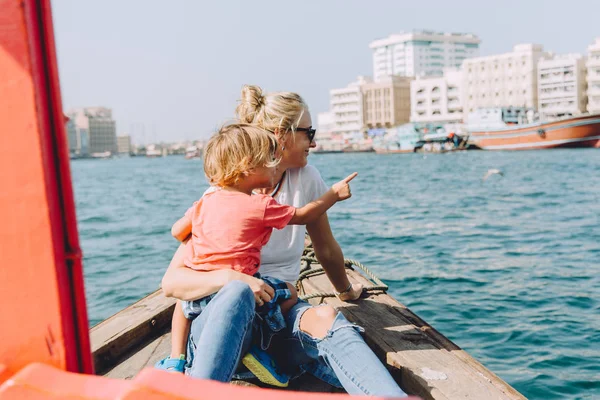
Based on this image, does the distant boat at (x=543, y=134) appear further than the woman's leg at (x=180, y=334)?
Yes

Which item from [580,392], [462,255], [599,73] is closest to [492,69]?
[599,73]

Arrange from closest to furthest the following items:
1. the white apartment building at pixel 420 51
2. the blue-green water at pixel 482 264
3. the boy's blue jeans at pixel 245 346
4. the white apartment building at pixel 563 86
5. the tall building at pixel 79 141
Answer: the boy's blue jeans at pixel 245 346
the blue-green water at pixel 482 264
the white apartment building at pixel 563 86
the white apartment building at pixel 420 51
the tall building at pixel 79 141

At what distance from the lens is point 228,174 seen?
2217 millimetres

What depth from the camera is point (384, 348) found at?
2.49 m

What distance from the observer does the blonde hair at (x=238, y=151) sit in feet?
7.18

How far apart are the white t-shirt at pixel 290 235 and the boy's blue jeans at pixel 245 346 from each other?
0.40 metres

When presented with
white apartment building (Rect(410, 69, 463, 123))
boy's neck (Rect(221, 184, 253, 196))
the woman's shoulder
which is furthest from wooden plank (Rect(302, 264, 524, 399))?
Answer: white apartment building (Rect(410, 69, 463, 123))

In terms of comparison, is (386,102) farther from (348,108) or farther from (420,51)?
(420,51)

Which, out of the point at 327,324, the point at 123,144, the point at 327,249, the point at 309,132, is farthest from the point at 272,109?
the point at 123,144

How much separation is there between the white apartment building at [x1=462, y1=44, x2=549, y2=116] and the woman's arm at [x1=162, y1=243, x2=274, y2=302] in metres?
69.8

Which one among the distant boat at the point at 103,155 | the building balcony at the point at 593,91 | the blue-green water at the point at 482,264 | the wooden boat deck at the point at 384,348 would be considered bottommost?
the distant boat at the point at 103,155

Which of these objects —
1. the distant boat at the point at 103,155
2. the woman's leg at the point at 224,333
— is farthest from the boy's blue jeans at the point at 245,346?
the distant boat at the point at 103,155

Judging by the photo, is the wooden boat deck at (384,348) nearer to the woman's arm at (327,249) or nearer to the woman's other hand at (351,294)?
the woman's other hand at (351,294)

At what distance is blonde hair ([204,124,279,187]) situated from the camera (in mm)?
2188
